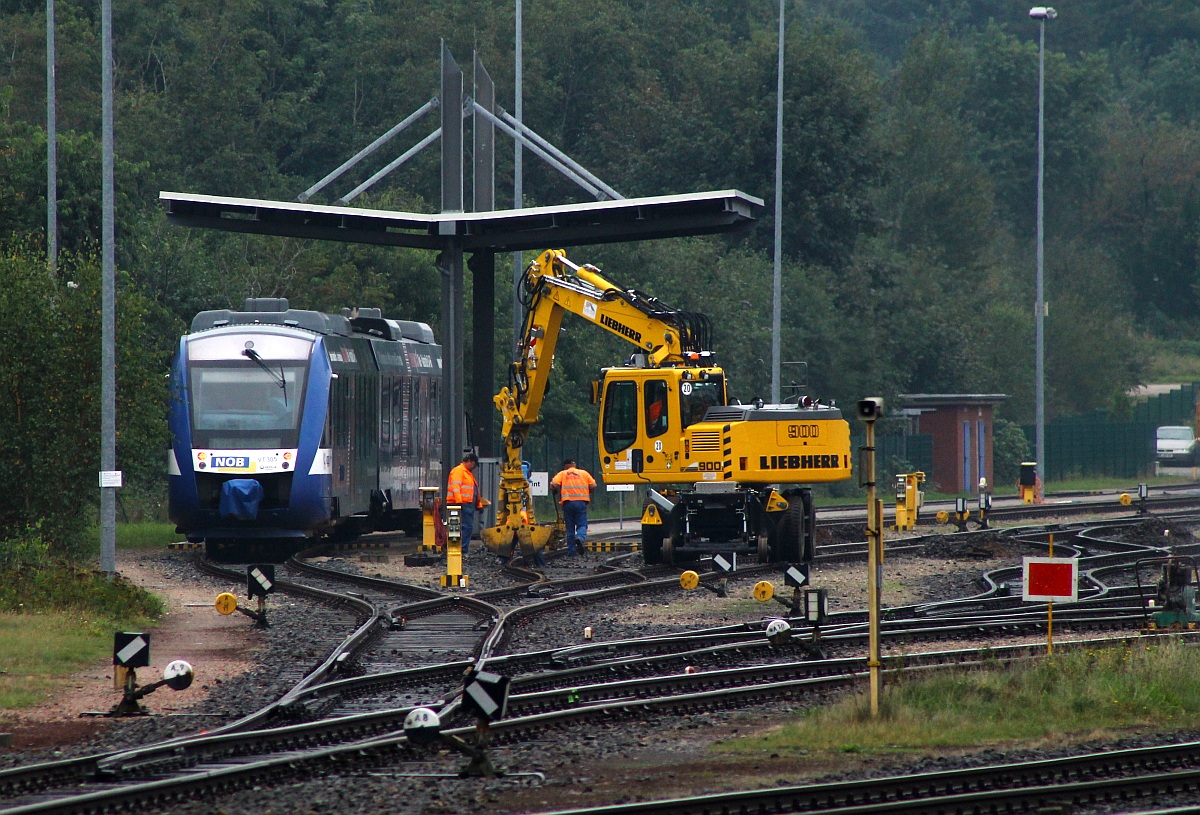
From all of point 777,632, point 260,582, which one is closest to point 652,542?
point 260,582

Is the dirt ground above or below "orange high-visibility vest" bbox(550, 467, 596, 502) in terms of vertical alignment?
below

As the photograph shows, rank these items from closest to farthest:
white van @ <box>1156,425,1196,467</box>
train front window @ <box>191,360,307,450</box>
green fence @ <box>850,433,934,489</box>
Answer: train front window @ <box>191,360,307,450</box> < green fence @ <box>850,433,934,489</box> < white van @ <box>1156,425,1196,467</box>

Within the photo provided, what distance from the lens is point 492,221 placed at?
100 ft

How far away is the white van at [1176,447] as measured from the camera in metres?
67.2

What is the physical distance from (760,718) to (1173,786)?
3618 millimetres

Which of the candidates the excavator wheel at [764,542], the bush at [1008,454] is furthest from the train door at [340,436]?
the bush at [1008,454]

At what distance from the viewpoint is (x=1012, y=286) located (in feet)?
281

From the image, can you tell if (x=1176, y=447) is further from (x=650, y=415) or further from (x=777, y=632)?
(x=777, y=632)

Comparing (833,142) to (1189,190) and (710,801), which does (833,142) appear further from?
(710,801)

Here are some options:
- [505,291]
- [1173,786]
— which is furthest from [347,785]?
[505,291]

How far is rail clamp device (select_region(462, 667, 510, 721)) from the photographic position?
36.7 feet

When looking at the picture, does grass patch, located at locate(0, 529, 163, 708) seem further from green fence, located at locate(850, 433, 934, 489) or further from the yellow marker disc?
green fence, located at locate(850, 433, 934, 489)

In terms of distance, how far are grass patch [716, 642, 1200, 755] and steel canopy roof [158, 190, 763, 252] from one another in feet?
47.8

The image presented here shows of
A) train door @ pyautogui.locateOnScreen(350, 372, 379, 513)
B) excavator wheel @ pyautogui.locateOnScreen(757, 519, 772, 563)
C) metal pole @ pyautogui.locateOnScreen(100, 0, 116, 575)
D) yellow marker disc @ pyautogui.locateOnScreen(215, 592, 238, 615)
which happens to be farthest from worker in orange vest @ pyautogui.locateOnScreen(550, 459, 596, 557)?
yellow marker disc @ pyautogui.locateOnScreen(215, 592, 238, 615)
